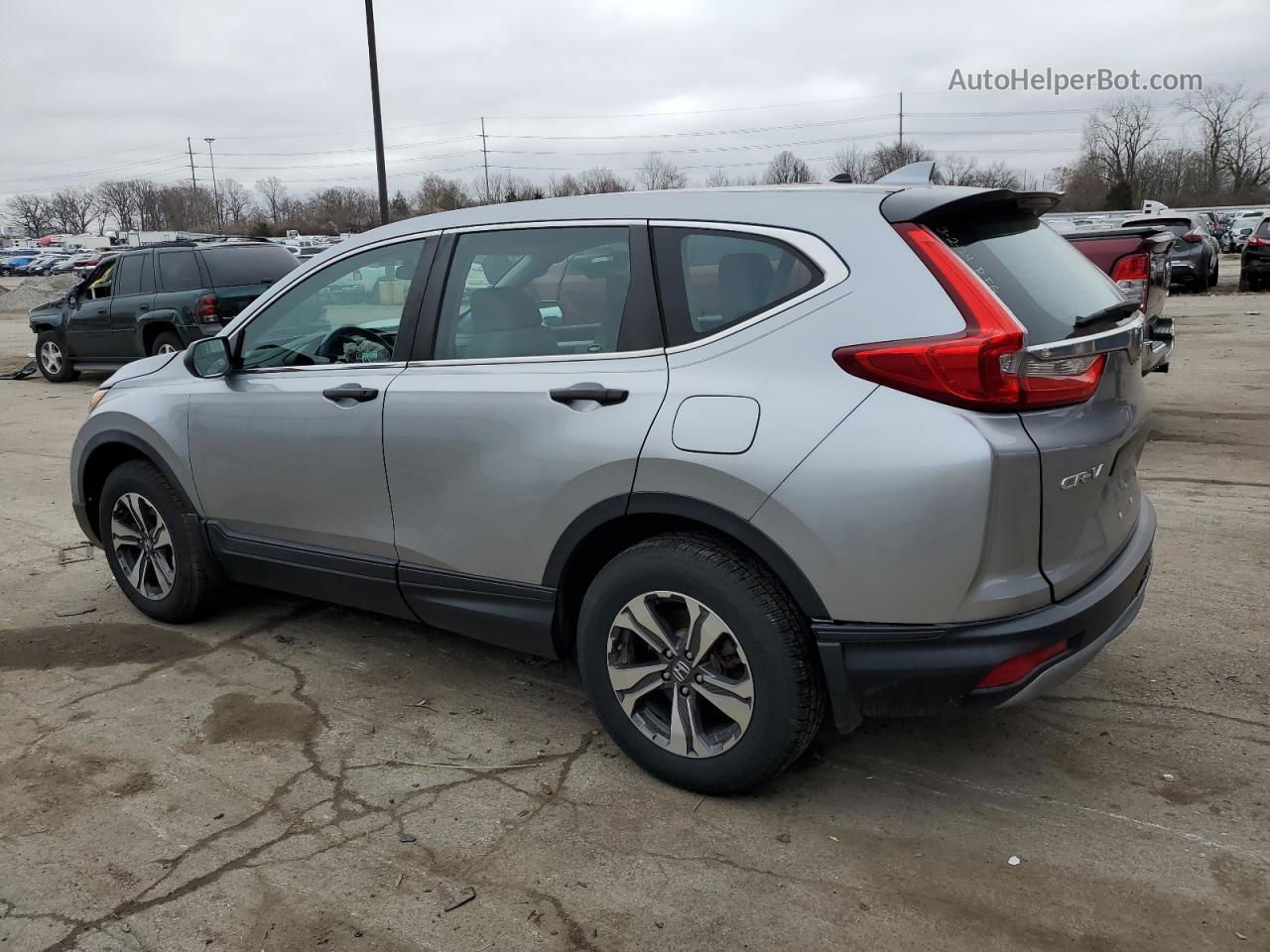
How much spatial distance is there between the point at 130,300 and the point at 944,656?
44.4ft

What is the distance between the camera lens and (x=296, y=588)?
14.0 feet

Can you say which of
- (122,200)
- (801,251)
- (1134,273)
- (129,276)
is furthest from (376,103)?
(122,200)

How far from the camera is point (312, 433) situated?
3.97 m

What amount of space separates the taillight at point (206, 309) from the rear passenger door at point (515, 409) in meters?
10.0

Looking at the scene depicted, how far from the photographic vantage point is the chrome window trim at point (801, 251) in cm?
288

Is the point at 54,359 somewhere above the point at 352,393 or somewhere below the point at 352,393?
below

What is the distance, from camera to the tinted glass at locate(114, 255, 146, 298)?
13617mm

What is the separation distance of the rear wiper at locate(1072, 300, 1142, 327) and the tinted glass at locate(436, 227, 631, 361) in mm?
1329

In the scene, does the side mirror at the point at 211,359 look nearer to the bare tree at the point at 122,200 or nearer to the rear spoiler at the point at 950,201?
the rear spoiler at the point at 950,201

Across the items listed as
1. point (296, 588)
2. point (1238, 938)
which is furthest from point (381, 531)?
point (1238, 938)

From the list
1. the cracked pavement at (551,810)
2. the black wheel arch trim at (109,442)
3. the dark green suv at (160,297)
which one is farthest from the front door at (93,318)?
the cracked pavement at (551,810)

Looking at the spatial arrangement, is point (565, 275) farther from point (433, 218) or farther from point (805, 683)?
point (805, 683)

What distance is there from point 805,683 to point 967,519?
0.65m

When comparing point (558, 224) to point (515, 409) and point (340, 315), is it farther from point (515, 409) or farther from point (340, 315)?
point (340, 315)
